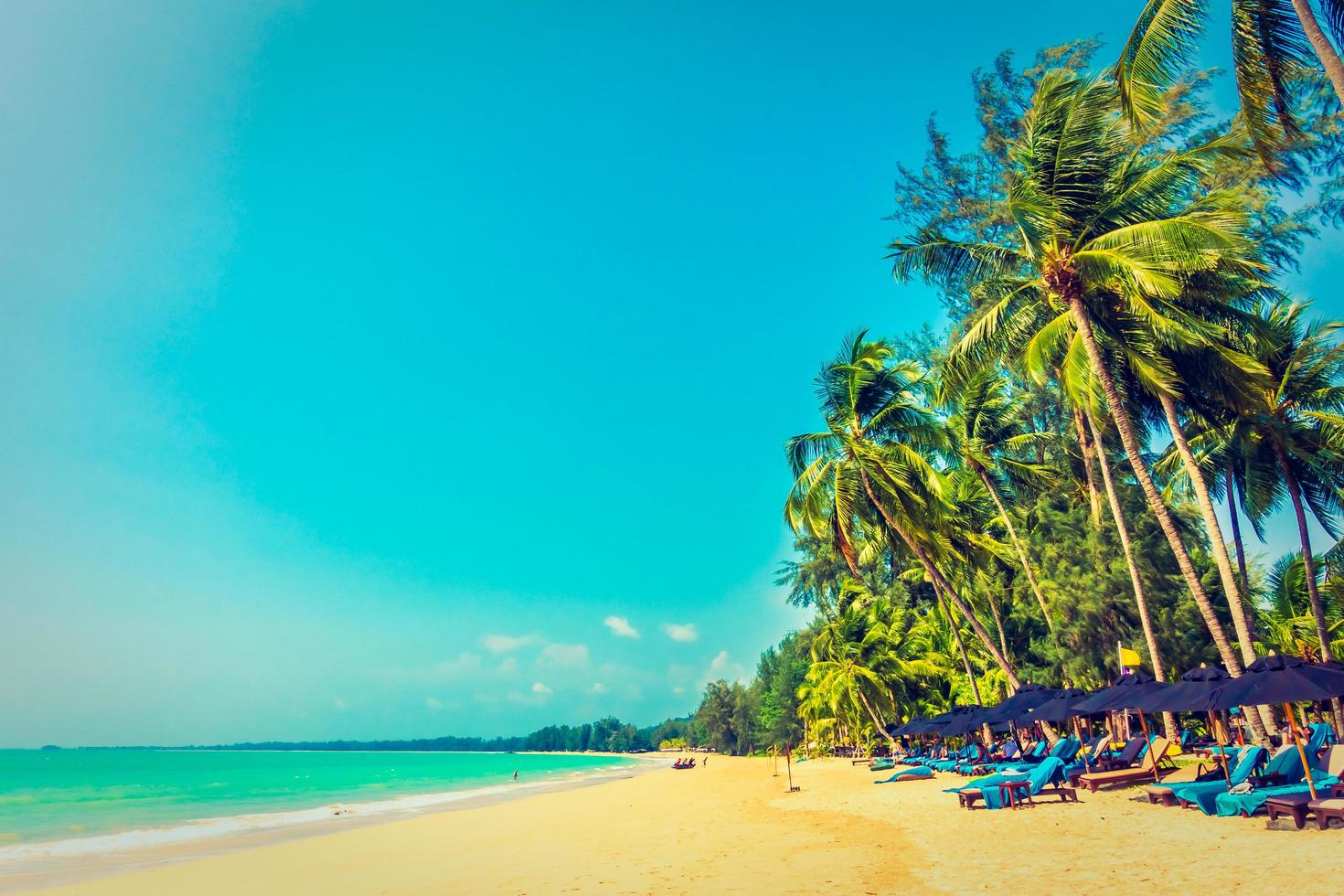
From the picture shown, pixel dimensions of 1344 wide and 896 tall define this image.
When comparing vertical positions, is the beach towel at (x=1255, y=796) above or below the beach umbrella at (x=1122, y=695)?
below

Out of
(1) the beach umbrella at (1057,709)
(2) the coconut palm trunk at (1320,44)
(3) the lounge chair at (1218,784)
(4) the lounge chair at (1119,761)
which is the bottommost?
(4) the lounge chair at (1119,761)

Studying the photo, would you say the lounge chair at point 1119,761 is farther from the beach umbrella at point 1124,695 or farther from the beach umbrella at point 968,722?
the beach umbrella at point 968,722

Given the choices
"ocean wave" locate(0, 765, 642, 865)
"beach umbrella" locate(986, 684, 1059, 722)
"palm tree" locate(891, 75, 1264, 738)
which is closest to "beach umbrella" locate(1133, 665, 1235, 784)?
"palm tree" locate(891, 75, 1264, 738)

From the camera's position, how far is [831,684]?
3184 centimetres

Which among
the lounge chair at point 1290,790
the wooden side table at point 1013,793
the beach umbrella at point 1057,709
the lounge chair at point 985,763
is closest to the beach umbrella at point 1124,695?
the beach umbrella at point 1057,709

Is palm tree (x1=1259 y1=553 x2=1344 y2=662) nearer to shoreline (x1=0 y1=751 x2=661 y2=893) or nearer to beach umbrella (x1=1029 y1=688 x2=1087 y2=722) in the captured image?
beach umbrella (x1=1029 y1=688 x2=1087 y2=722)

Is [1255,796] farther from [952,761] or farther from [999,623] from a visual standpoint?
[999,623]

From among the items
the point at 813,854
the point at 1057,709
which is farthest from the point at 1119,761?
the point at 813,854

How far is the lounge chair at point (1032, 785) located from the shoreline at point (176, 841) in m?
16.7

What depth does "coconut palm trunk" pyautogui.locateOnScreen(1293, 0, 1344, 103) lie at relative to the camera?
813 centimetres

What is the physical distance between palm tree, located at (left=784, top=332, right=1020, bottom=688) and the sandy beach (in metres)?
6.69

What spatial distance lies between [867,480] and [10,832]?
101ft

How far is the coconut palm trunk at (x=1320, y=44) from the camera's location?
26.7ft

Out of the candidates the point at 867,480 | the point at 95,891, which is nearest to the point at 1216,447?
the point at 867,480
